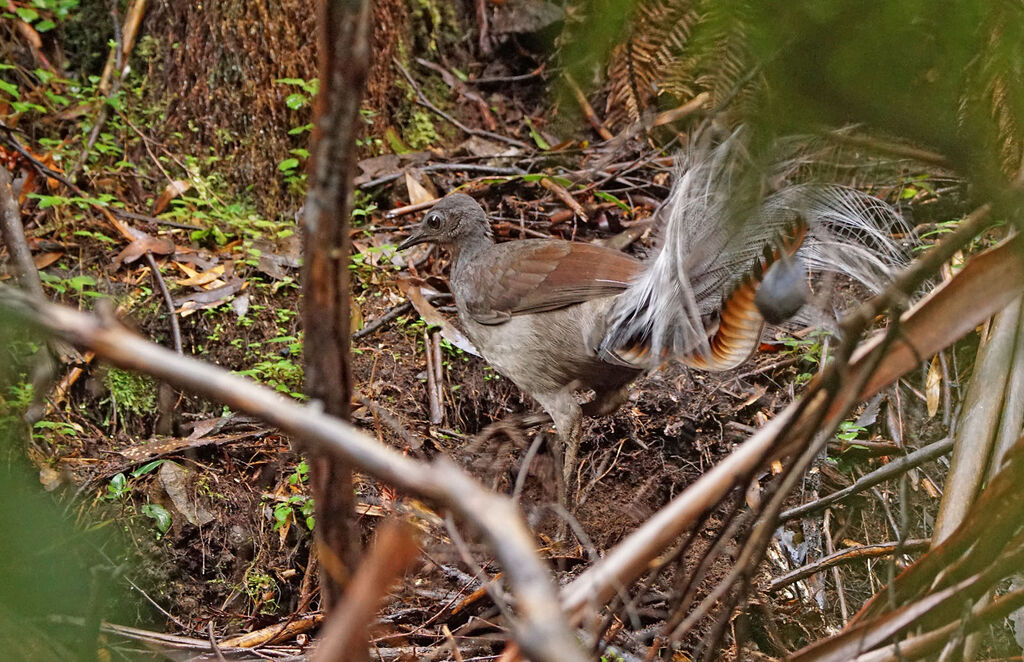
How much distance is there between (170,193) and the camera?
199 inches

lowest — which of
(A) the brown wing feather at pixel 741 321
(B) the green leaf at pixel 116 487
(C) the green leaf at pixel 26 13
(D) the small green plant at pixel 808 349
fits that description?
(A) the brown wing feather at pixel 741 321

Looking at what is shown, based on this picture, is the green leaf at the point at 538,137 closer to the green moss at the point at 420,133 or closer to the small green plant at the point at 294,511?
the green moss at the point at 420,133

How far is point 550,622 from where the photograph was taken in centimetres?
75

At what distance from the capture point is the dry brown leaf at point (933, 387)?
3678 millimetres

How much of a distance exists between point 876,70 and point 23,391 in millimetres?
3762

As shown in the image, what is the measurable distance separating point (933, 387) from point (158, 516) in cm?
325

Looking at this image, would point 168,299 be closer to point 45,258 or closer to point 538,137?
point 45,258

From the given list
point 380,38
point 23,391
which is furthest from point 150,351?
point 380,38

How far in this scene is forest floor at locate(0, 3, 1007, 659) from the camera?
316cm

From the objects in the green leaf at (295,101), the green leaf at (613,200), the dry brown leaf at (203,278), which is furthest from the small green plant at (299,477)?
the green leaf at (613,200)

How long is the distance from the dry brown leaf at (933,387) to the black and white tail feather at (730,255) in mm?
1234

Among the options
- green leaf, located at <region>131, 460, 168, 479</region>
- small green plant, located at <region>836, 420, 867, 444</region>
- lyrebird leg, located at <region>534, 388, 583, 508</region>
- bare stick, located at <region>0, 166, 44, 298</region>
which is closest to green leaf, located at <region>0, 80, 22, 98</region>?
bare stick, located at <region>0, 166, 44, 298</region>

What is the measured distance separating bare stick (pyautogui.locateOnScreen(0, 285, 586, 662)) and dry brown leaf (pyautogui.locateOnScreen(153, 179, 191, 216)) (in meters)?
4.27

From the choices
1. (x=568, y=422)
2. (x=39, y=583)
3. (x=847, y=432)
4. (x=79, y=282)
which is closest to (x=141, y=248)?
(x=79, y=282)
